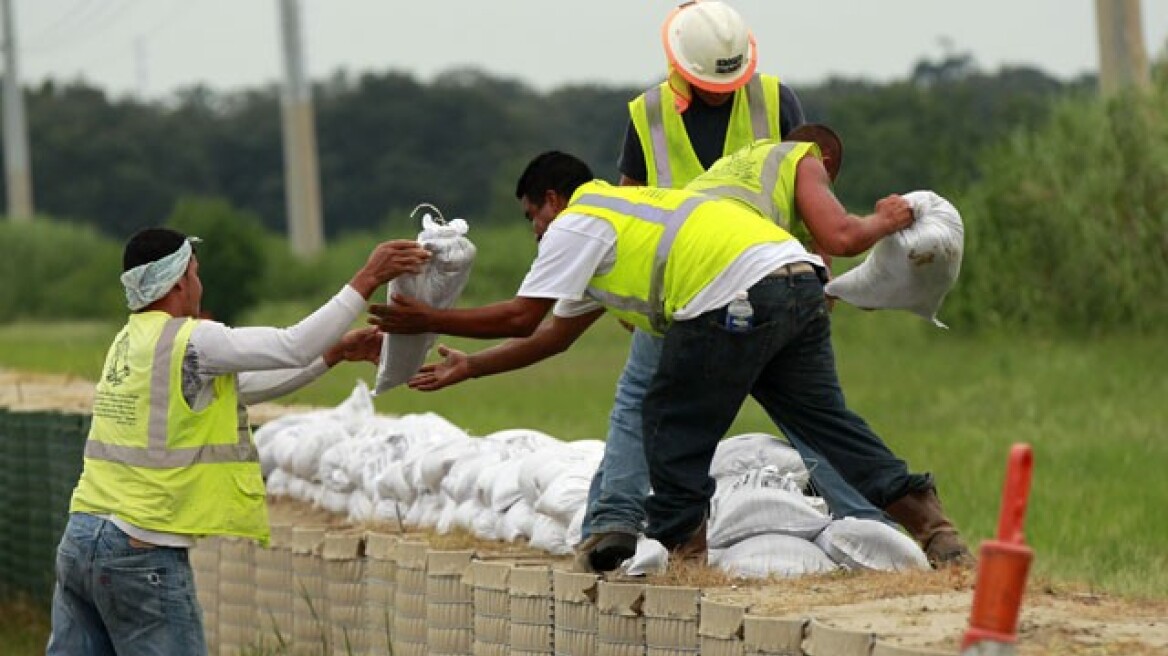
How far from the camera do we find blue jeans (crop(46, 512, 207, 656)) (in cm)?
812

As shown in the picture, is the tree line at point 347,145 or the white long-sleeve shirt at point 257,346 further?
the tree line at point 347,145

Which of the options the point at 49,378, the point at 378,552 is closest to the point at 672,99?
the point at 378,552

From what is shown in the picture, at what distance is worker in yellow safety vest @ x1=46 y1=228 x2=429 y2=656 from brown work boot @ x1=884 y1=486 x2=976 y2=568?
6.34ft

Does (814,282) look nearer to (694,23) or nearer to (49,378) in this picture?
(694,23)

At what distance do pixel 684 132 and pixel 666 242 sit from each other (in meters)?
0.96

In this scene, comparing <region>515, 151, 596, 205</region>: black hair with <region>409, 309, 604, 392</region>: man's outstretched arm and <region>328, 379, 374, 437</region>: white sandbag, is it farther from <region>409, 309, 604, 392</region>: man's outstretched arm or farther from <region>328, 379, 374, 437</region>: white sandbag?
<region>328, 379, 374, 437</region>: white sandbag

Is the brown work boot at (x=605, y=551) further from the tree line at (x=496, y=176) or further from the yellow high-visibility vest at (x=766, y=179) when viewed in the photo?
the tree line at (x=496, y=176)

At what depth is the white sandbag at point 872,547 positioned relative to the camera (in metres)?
8.66

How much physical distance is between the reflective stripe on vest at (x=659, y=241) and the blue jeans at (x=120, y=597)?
5.20ft

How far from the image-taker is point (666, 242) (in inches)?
328

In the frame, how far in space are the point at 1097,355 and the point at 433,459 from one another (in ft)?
47.5

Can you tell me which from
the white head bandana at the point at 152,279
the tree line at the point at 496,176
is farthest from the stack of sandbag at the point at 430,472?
the tree line at the point at 496,176

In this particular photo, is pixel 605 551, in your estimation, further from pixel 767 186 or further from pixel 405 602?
pixel 405 602

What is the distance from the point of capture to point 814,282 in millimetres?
8383
